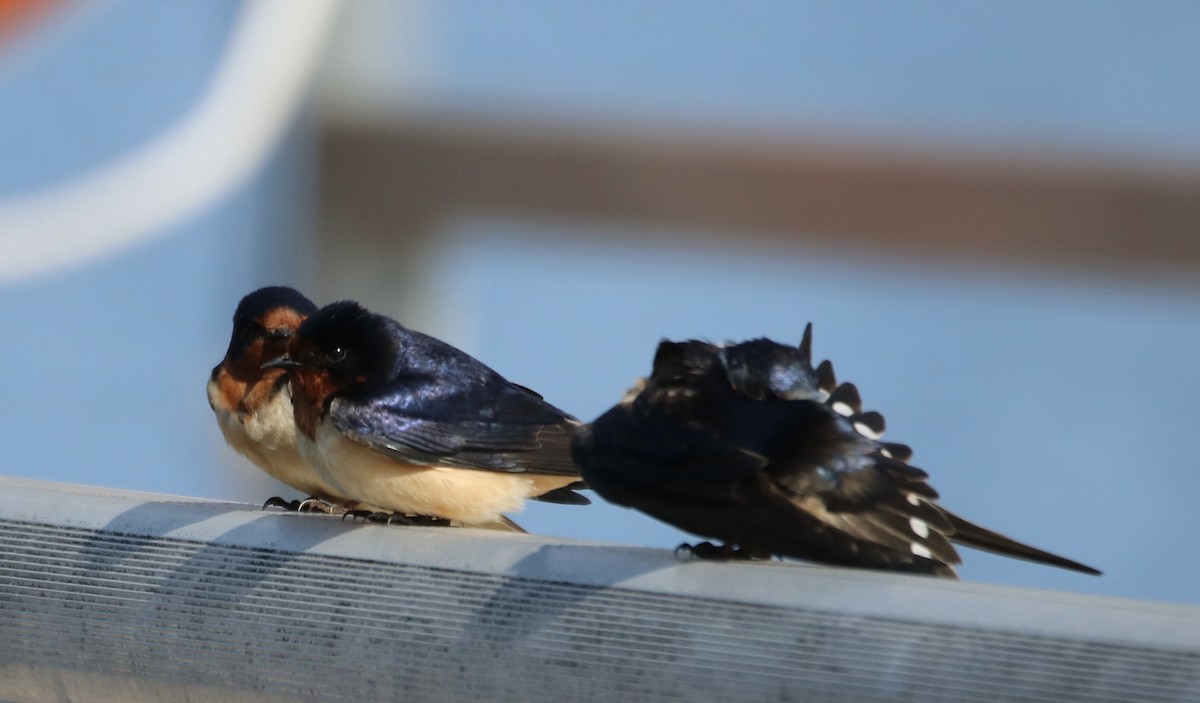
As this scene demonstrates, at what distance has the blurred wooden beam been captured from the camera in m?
3.35

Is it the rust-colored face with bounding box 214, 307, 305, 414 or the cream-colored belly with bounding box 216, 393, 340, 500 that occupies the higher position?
the rust-colored face with bounding box 214, 307, 305, 414

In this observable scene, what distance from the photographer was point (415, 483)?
161 cm

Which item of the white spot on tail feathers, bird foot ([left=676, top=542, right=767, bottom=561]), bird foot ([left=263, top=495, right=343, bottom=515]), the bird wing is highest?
the white spot on tail feathers

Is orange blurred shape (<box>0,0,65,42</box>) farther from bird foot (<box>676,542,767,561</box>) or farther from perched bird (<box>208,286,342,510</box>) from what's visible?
bird foot (<box>676,542,767,561</box>)

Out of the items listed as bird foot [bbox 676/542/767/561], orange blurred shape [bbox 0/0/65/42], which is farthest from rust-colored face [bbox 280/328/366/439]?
orange blurred shape [bbox 0/0/65/42]

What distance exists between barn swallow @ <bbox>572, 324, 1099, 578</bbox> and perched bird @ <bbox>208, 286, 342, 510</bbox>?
519 mm

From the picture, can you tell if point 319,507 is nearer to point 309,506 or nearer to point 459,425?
point 309,506

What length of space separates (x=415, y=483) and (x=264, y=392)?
0.26 meters

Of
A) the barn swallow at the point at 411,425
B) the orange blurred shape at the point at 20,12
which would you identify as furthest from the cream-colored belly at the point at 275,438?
the orange blurred shape at the point at 20,12

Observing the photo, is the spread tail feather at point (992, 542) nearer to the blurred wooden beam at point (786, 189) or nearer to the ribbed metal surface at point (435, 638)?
the ribbed metal surface at point (435, 638)

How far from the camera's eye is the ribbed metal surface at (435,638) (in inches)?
32.9

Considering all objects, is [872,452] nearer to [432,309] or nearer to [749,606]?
[749,606]

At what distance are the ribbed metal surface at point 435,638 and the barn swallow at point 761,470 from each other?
20 centimetres

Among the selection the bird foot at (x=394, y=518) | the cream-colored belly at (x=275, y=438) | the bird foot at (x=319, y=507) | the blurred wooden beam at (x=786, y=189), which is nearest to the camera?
the bird foot at (x=394, y=518)
